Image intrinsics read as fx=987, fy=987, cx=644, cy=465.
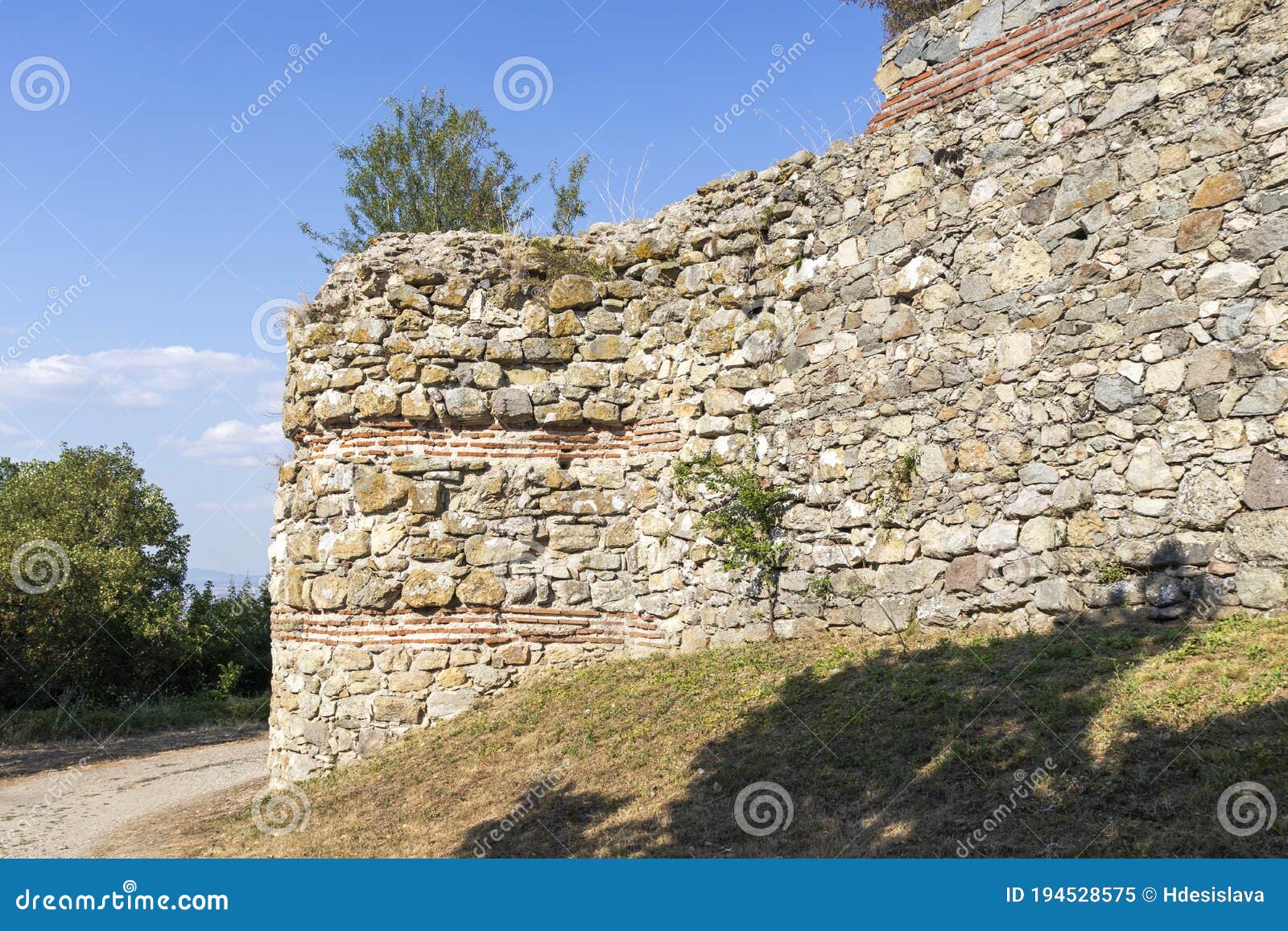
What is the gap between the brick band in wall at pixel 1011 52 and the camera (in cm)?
635

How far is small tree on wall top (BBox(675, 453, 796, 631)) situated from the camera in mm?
7914

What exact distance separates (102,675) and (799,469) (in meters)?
15.7

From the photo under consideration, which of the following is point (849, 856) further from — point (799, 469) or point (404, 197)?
point (404, 197)

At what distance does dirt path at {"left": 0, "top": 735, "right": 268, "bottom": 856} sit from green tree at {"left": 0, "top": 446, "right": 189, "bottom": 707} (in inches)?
156

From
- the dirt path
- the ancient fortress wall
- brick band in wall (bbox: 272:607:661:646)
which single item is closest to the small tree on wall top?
the ancient fortress wall
